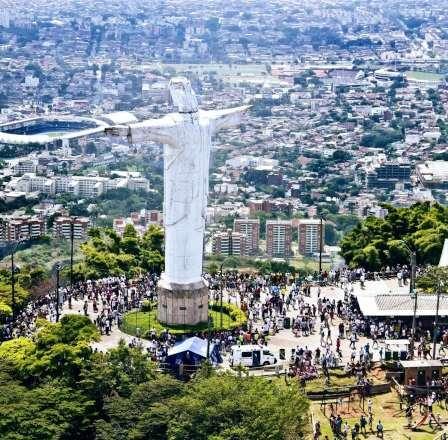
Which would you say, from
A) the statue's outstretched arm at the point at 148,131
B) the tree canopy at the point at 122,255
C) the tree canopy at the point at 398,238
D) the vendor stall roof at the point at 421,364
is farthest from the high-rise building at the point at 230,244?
the vendor stall roof at the point at 421,364

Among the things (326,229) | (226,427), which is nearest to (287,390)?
(226,427)

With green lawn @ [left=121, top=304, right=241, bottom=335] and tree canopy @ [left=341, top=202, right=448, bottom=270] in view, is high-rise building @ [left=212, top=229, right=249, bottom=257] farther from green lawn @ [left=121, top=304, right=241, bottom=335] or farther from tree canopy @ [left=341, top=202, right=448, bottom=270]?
green lawn @ [left=121, top=304, right=241, bottom=335]

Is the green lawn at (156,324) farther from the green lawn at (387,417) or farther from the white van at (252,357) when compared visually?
the green lawn at (387,417)

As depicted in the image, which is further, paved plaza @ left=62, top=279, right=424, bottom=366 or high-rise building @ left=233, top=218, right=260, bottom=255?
high-rise building @ left=233, top=218, right=260, bottom=255

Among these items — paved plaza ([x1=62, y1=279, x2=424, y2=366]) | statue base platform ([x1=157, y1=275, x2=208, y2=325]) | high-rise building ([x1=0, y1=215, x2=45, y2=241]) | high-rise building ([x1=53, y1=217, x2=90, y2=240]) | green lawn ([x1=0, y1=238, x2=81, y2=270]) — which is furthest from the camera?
high-rise building ([x1=53, y1=217, x2=90, y2=240])

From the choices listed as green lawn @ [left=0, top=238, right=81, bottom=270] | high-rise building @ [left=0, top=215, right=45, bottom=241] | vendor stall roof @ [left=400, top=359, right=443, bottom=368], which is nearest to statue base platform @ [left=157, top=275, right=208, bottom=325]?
vendor stall roof @ [left=400, top=359, right=443, bottom=368]

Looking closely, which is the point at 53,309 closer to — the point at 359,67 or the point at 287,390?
the point at 287,390
